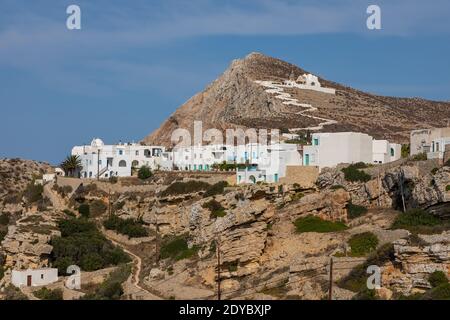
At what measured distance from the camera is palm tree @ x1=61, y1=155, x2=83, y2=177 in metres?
69.3

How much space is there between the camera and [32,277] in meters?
43.8

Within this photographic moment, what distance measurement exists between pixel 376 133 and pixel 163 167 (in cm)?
2870

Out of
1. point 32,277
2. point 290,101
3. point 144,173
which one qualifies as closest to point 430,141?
point 32,277

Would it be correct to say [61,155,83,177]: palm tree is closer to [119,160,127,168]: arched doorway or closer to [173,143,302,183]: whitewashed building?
[119,160,127,168]: arched doorway

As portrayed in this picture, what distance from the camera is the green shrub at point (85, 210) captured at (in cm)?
5934

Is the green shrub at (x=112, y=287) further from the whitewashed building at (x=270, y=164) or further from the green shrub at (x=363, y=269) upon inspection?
the whitewashed building at (x=270, y=164)

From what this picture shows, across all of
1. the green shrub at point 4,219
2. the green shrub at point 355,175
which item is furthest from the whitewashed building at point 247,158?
the green shrub at point 4,219

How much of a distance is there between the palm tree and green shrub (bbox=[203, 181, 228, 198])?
Answer: 18.3 meters

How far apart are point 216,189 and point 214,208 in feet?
21.9

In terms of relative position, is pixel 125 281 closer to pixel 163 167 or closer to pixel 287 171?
pixel 287 171

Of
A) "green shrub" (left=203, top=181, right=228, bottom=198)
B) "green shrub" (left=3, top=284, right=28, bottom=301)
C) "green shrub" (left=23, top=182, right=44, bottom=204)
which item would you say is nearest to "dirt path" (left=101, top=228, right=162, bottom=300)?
"green shrub" (left=3, top=284, right=28, bottom=301)

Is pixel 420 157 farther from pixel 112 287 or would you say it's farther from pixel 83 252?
pixel 83 252

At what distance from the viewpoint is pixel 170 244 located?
150ft
